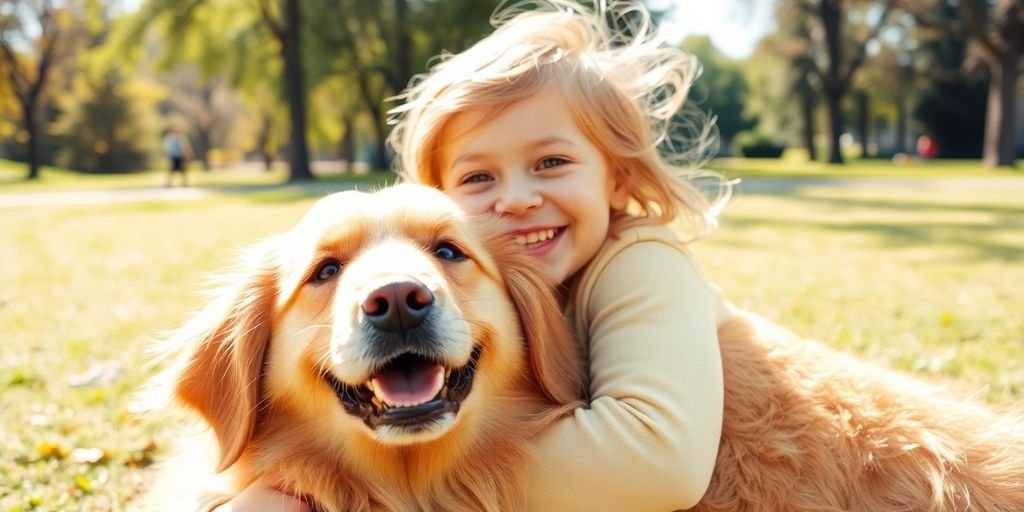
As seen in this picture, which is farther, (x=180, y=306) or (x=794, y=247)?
(x=794, y=247)

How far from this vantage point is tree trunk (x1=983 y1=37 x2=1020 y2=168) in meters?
27.7

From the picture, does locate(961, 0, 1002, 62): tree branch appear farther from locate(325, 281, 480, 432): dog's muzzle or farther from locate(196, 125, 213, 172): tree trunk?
locate(196, 125, 213, 172): tree trunk

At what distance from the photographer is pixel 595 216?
3.06m

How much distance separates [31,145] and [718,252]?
39.8 meters

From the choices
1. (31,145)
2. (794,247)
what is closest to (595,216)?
(794,247)

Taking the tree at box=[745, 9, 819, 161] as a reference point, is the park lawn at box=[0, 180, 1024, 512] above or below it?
below

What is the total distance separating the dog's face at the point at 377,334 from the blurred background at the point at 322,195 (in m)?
0.38

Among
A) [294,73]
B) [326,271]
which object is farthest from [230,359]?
[294,73]

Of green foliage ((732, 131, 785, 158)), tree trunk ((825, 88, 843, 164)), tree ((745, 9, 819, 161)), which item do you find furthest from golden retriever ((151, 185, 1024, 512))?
green foliage ((732, 131, 785, 158))

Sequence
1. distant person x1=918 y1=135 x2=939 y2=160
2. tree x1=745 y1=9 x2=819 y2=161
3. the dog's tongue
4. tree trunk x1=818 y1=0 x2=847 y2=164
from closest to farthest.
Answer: the dog's tongue < tree trunk x1=818 y1=0 x2=847 y2=164 < tree x1=745 y1=9 x2=819 y2=161 < distant person x1=918 y1=135 x2=939 y2=160

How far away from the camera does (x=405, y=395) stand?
2.19m

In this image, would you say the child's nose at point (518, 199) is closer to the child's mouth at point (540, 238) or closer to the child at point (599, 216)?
the child at point (599, 216)

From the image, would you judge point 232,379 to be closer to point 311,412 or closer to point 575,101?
point 311,412

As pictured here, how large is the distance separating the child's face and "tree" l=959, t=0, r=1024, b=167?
2917 centimetres
